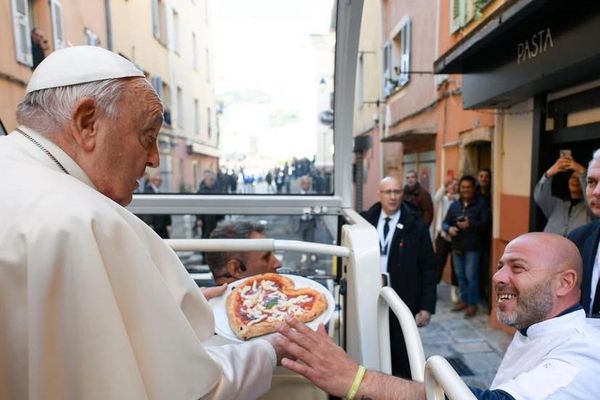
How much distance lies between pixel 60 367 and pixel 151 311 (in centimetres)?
18

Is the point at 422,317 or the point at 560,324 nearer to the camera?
the point at 560,324

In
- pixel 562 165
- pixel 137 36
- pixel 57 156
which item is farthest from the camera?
pixel 562 165

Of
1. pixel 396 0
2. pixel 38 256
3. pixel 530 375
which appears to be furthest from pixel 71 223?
pixel 396 0

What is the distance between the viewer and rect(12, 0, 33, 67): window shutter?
234 cm

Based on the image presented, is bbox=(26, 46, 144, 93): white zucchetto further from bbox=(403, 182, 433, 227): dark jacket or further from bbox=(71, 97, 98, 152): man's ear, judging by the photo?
bbox=(403, 182, 433, 227): dark jacket

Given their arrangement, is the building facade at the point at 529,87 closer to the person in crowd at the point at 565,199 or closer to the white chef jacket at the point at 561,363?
the person in crowd at the point at 565,199

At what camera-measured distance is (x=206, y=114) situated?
2930 millimetres

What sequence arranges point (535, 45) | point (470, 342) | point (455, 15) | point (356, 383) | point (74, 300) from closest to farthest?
point (74, 300) → point (356, 383) → point (535, 45) → point (470, 342) → point (455, 15)

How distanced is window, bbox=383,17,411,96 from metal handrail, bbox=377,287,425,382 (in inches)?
293

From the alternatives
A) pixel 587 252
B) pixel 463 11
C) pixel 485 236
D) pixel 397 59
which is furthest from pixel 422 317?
pixel 397 59

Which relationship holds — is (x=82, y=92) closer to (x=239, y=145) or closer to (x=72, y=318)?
(x=72, y=318)

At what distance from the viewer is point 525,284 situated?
140 centimetres

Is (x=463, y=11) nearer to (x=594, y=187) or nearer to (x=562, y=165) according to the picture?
(x=562, y=165)

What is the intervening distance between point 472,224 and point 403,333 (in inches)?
164
